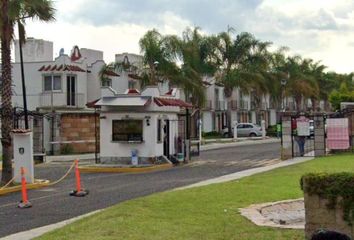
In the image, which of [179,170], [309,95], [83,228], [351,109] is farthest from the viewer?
[309,95]

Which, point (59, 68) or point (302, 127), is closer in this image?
point (302, 127)

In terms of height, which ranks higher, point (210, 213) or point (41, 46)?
point (41, 46)

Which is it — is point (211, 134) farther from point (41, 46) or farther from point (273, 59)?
point (41, 46)

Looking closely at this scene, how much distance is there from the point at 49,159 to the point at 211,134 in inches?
1312

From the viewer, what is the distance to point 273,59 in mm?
64938

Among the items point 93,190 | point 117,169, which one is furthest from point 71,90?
point 93,190

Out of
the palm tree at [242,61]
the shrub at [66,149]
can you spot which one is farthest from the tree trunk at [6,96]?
the palm tree at [242,61]

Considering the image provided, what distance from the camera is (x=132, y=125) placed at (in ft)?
93.3

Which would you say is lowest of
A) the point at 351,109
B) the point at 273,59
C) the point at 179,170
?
the point at 179,170

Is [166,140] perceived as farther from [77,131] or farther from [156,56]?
[156,56]

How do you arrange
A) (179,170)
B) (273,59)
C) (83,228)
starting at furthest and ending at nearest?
(273,59) → (179,170) → (83,228)

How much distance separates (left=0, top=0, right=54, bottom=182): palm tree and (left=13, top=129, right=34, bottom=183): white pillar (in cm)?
26

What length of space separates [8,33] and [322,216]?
1450cm

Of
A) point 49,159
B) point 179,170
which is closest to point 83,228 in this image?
point 179,170
